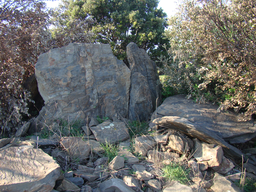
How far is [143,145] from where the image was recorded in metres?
3.66

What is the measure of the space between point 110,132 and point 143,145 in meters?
0.89

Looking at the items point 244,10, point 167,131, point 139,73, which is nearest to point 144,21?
point 139,73

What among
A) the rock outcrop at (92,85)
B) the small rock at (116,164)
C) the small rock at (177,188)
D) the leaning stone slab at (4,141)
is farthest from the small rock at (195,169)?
the leaning stone slab at (4,141)

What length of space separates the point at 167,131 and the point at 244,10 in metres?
2.81

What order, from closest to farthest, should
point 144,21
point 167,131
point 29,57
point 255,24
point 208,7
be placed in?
point 255,24 → point 167,131 → point 208,7 → point 29,57 → point 144,21

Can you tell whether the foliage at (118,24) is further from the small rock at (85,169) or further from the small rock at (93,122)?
the small rock at (85,169)

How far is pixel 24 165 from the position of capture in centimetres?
244

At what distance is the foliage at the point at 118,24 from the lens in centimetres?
1144

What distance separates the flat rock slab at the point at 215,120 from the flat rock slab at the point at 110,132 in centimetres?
82

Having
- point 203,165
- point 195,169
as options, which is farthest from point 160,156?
point 203,165

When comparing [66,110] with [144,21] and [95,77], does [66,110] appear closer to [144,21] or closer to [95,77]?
[95,77]

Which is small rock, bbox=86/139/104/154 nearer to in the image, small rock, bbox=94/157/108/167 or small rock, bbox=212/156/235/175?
small rock, bbox=94/157/108/167

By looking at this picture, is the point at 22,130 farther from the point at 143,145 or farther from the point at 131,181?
the point at 131,181

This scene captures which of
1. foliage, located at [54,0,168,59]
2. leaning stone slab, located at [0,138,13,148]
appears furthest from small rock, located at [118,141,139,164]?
foliage, located at [54,0,168,59]
